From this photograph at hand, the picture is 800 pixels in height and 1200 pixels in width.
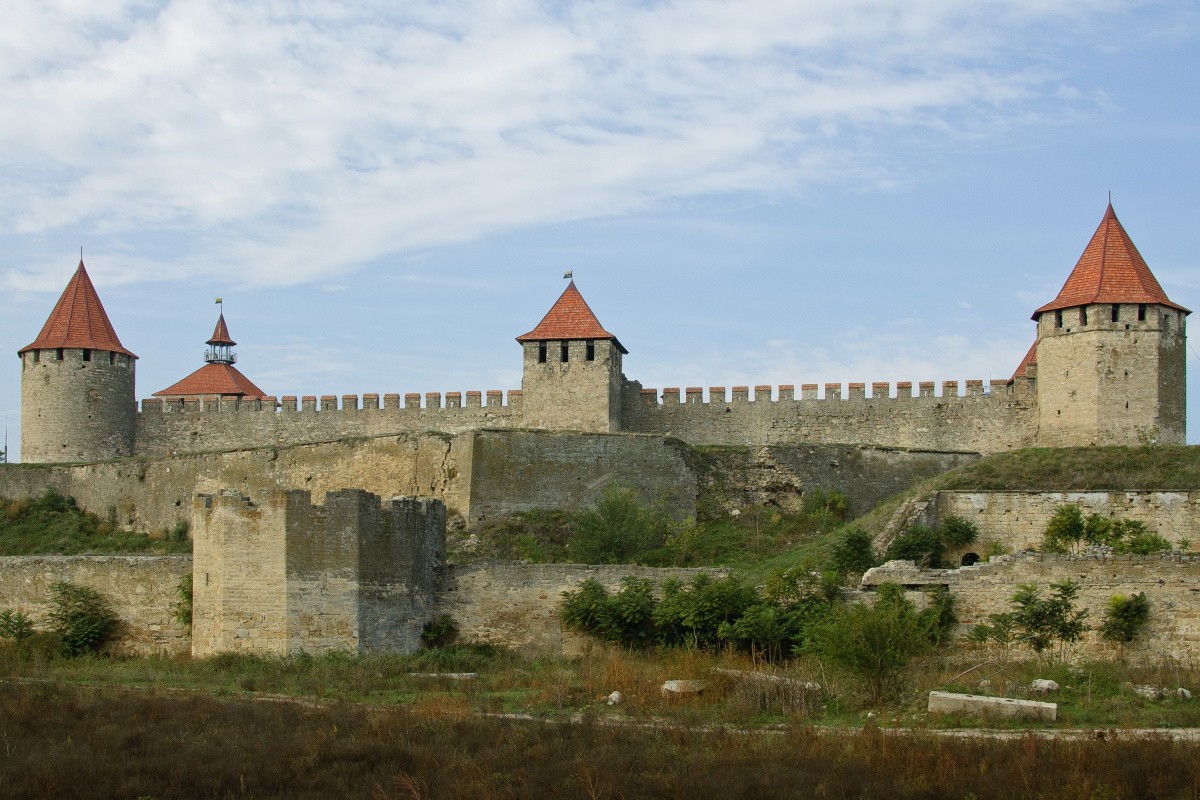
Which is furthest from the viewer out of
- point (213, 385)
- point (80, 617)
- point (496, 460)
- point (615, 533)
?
point (213, 385)

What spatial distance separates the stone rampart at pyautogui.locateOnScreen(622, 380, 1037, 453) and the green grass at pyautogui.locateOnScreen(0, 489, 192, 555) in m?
14.2

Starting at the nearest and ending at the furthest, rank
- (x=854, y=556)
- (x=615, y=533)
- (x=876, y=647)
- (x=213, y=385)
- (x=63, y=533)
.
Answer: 1. (x=876, y=647)
2. (x=854, y=556)
3. (x=615, y=533)
4. (x=63, y=533)
5. (x=213, y=385)

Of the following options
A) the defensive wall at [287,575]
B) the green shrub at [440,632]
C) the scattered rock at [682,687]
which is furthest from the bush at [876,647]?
the green shrub at [440,632]

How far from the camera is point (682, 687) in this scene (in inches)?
816

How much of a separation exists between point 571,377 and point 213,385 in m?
15.2

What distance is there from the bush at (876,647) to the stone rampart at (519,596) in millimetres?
5966

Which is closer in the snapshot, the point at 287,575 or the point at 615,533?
the point at 287,575

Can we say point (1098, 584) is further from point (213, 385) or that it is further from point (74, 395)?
point (213, 385)

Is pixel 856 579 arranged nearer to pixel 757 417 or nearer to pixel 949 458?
pixel 949 458

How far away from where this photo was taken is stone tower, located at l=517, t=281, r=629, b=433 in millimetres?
45719

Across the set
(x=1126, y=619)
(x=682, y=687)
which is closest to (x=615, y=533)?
(x=1126, y=619)

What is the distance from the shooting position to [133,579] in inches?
Answer: 1015

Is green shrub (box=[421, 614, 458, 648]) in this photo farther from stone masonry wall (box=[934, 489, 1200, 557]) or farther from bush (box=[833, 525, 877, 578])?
stone masonry wall (box=[934, 489, 1200, 557])

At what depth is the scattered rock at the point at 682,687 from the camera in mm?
20578
